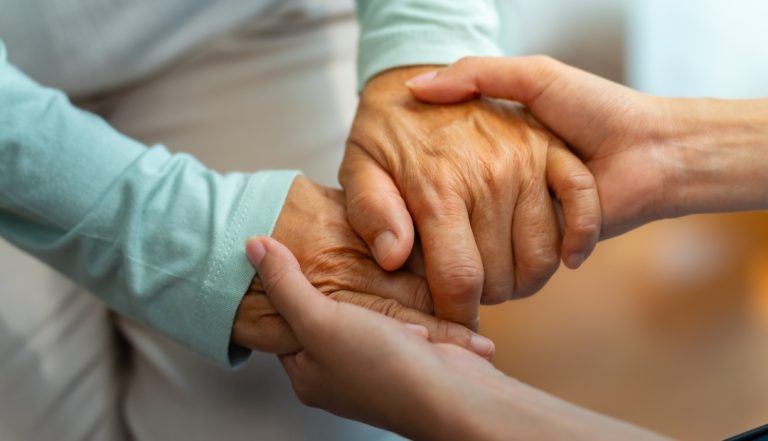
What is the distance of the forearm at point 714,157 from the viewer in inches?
30.2

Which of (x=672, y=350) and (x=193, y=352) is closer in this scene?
(x=193, y=352)

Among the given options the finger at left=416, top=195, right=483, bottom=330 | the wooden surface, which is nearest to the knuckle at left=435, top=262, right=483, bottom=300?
the finger at left=416, top=195, right=483, bottom=330

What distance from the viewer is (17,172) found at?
71 centimetres

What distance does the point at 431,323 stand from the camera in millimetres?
693

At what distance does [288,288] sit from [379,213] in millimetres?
113

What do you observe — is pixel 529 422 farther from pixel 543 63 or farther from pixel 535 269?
pixel 543 63

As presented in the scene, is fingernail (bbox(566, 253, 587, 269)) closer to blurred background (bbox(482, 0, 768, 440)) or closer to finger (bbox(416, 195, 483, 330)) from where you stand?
finger (bbox(416, 195, 483, 330))

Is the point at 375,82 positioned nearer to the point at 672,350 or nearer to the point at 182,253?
the point at 182,253

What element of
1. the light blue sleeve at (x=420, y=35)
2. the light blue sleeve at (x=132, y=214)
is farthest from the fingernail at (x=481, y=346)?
the light blue sleeve at (x=420, y=35)

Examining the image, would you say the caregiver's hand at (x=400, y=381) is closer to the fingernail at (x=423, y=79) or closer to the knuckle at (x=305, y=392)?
the knuckle at (x=305, y=392)

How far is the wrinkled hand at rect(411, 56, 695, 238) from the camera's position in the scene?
0.76 m

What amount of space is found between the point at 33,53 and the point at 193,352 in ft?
1.29

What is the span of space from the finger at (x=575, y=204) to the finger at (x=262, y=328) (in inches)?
11.0

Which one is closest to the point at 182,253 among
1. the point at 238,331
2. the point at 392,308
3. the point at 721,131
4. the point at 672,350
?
the point at 238,331
